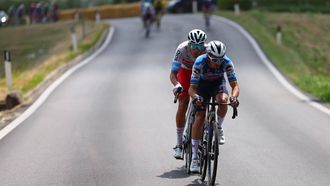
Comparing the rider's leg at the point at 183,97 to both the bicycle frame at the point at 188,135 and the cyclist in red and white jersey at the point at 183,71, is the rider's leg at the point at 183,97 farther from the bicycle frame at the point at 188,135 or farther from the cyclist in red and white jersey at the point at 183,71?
the bicycle frame at the point at 188,135

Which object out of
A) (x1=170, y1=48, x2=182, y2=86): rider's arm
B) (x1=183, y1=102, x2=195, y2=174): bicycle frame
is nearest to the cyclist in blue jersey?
(x1=183, y1=102, x2=195, y2=174): bicycle frame

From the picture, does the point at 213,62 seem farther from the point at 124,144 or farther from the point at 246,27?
the point at 246,27

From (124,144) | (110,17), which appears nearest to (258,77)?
(124,144)

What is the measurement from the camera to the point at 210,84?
30.3 ft

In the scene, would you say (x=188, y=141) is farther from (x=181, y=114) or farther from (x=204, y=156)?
(x=204, y=156)

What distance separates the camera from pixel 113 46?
3197 centimetres

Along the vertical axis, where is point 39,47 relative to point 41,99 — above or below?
below

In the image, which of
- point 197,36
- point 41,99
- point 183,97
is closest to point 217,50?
point 197,36

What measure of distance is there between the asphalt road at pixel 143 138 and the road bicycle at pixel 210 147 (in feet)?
0.92

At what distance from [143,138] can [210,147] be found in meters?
4.01

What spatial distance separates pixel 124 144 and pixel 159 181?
2.92 metres

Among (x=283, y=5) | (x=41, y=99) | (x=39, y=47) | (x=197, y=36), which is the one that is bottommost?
(x=39, y=47)

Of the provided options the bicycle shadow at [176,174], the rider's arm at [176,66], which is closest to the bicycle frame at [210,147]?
the bicycle shadow at [176,174]

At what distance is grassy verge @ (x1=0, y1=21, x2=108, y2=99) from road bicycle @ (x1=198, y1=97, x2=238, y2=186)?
10.3 metres
